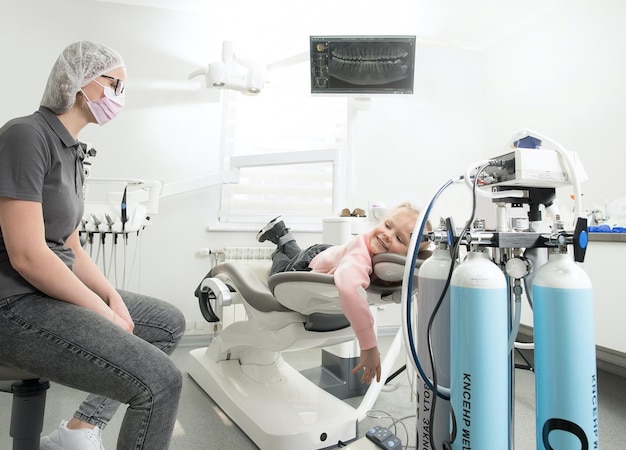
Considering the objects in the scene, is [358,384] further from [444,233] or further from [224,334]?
[444,233]

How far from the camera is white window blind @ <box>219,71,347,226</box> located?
304 centimetres

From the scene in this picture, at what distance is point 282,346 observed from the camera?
4.78 feet

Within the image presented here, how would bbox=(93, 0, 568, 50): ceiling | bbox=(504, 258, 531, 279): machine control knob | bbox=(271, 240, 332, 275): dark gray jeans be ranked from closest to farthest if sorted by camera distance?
A: bbox=(504, 258, 531, 279): machine control knob, bbox=(271, 240, 332, 275): dark gray jeans, bbox=(93, 0, 568, 50): ceiling

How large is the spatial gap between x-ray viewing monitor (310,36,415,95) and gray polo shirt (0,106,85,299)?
1.78m

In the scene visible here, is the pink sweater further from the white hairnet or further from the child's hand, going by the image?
the white hairnet

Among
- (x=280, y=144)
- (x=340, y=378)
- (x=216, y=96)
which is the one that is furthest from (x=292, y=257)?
(x=216, y=96)

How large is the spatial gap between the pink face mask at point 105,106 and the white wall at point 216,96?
173 cm

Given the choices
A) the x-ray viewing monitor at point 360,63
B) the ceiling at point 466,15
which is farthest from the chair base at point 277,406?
the ceiling at point 466,15

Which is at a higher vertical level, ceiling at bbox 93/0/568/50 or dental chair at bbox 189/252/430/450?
ceiling at bbox 93/0/568/50

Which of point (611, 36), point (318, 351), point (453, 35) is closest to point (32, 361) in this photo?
point (318, 351)

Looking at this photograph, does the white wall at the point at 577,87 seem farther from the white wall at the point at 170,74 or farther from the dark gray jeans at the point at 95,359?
the dark gray jeans at the point at 95,359

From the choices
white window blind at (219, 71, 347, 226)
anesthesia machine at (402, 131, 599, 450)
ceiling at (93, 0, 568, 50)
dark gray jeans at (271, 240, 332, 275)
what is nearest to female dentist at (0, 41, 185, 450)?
anesthesia machine at (402, 131, 599, 450)

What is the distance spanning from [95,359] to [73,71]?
2.50 ft

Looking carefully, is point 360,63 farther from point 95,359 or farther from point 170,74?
point 95,359
